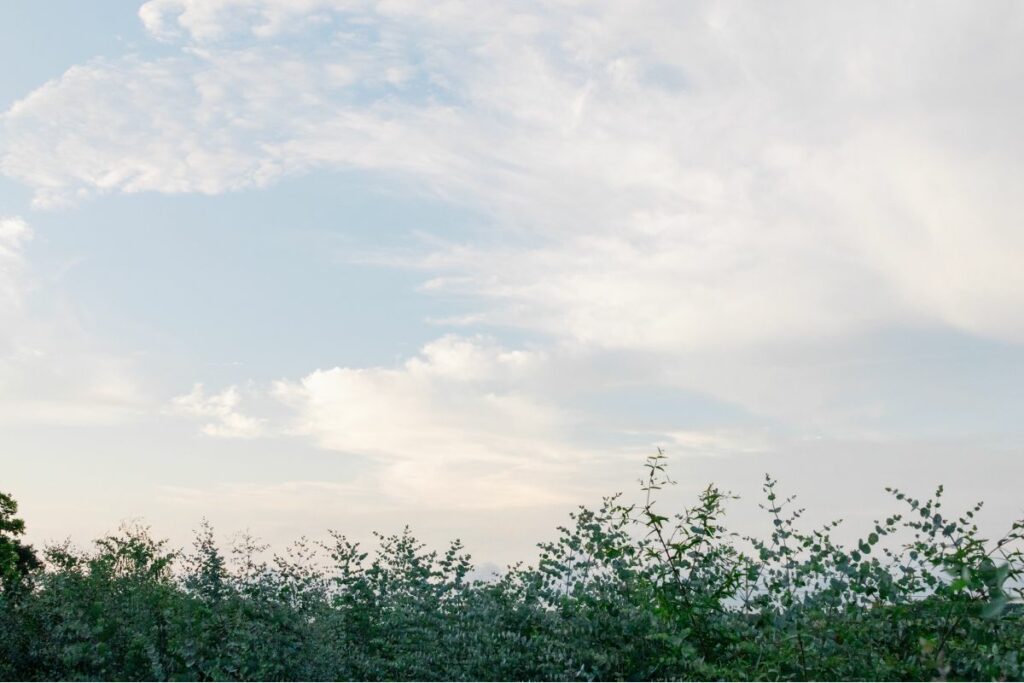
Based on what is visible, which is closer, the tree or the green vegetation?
the green vegetation

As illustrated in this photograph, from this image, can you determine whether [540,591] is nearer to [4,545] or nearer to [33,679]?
[33,679]

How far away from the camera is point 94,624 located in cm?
759

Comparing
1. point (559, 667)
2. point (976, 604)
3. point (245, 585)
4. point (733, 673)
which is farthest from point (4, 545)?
point (976, 604)

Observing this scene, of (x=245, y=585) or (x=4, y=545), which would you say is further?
(x=4, y=545)

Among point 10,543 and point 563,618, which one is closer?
point 563,618

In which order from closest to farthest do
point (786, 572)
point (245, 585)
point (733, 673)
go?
point (733, 673) < point (786, 572) < point (245, 585)

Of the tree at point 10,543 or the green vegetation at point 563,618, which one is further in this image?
the tree at point 10,543

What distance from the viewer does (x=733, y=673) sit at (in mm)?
5172

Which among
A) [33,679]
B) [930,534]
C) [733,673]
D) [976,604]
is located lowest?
[33,679]

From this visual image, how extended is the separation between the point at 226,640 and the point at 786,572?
3756mm

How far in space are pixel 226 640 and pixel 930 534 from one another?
185 inches

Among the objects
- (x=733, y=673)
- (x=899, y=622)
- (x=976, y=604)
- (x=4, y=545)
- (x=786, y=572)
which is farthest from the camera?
(x=4, y=545)

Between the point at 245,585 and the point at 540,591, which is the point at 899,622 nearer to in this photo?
the point at 540,591

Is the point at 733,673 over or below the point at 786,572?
below
